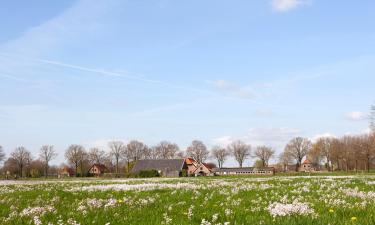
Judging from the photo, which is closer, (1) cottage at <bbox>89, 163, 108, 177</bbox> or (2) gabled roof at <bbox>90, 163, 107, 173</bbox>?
(1) cottage at <bbox>89, 163, 108, 177</bbox>

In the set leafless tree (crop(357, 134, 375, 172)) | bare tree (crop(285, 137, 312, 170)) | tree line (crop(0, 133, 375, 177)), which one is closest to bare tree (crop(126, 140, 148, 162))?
tree line (crop(0, 133, 375, 177))

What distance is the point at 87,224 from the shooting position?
25.7 ft

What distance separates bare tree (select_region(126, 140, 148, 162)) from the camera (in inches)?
6545

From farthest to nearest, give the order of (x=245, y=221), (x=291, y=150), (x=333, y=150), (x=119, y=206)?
(x=291, y=150) → (x=333, y=150) → (x=119, y=206) → (x=245, y=221)

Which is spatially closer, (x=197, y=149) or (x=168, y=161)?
(x=168, y=161)

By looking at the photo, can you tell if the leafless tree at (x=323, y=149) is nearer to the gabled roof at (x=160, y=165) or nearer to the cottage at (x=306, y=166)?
the cottage at (x=306, y=166)

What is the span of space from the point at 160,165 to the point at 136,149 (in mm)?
40677

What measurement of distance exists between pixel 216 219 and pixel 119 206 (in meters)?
3.61

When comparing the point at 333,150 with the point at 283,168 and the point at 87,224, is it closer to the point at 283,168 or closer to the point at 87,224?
the point at 283,168

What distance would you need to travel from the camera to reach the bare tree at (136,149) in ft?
545

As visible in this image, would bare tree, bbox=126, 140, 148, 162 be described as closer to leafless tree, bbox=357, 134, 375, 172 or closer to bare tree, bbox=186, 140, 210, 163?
bare tree, bbox=186, 140, 210, 163

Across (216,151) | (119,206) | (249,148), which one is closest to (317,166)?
(249,148)

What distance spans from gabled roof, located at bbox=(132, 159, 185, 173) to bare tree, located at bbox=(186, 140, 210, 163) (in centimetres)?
4689

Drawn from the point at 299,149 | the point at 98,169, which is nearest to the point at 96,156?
the point at 98,169
